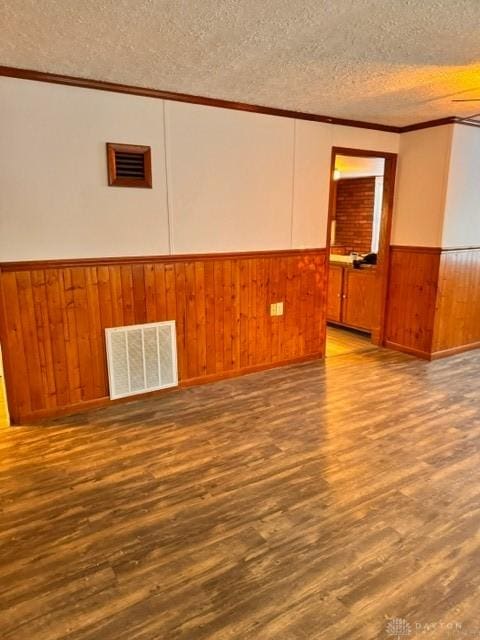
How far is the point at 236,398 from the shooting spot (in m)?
3.58

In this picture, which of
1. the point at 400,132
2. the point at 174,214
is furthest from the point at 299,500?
the point at 400,132

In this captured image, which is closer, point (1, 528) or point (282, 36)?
point (1, 528)

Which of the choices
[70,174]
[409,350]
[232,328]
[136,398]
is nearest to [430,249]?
[409,350]

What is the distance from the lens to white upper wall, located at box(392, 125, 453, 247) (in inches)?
167

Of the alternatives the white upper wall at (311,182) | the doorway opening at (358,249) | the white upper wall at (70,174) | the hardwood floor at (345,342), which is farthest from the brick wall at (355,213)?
the white upper wall at (70,174)

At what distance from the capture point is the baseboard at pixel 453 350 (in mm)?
4523

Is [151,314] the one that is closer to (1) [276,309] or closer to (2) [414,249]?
(1) [276,309]

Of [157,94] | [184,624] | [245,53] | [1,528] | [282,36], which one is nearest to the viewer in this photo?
[184,624]

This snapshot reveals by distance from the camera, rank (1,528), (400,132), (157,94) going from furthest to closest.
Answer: (400,132) → (157,94) → (1,528)

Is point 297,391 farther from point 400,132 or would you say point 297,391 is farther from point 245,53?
point 400,132

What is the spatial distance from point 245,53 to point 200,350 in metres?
2.28

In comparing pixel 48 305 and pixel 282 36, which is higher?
pixel 282 36

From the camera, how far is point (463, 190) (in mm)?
4320

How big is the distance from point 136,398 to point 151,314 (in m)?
0.71
